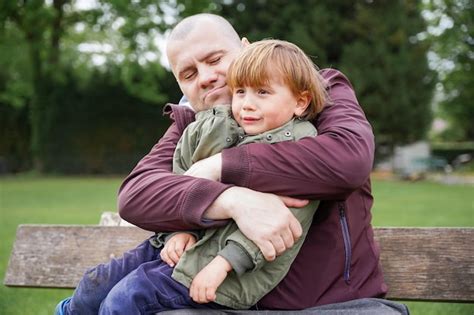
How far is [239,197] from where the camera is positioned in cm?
237

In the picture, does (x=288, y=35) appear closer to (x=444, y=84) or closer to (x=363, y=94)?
(x=363, y=94)

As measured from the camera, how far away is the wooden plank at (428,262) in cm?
296

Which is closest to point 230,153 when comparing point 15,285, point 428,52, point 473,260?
point 473,260

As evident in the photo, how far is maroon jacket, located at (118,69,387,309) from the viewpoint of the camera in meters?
2.36

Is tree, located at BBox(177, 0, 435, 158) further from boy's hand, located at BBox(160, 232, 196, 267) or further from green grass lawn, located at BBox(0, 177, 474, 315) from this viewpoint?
boy's hand, located at BBox(160, 232, 196, 267)

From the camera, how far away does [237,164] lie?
241 cm

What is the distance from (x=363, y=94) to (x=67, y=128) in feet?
44.0

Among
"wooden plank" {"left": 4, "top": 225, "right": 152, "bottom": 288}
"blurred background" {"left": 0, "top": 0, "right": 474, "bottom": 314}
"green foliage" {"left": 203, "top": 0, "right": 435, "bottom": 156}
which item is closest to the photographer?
"wooden plank" {"left": 4, "top": 225, "right": 152, "bottom": 288}

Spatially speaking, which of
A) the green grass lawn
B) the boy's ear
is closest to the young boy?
the boy's ear

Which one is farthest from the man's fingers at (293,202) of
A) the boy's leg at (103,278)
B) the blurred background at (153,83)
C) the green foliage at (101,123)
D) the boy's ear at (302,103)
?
the green foliage at (101,123)

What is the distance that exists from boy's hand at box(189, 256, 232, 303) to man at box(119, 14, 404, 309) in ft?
0.45

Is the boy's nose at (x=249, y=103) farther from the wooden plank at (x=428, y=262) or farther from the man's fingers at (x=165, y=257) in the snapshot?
the wooden plank at (x=428, y=262)

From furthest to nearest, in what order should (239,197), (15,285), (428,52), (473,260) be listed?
(428,52)
(15,285)
(473,260)
(239,197)

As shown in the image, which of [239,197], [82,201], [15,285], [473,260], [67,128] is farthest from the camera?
[67,128]
